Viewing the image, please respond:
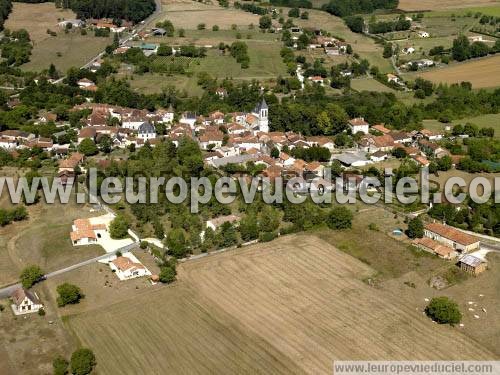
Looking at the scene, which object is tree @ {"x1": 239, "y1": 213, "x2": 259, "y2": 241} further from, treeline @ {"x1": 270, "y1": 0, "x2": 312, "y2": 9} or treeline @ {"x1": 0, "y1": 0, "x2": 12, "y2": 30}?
treeline @ {"x1": 270, "y1": 0, "x2": 312, "y2": 9}

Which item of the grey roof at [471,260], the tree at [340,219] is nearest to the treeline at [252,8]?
the tree at [340,219]

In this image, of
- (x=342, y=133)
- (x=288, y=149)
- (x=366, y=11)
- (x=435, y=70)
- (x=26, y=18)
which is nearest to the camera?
(x=288, y=149)

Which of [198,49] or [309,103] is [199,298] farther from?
[198,49]

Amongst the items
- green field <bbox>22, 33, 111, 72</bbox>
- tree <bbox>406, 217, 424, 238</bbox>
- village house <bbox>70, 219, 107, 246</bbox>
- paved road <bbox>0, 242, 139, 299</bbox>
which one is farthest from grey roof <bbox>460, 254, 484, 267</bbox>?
green field <bbox>22, 33, 111, 72</bbox>

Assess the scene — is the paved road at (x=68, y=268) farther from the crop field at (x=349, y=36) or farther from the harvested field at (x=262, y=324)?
the crop field at (x=349, y=36)

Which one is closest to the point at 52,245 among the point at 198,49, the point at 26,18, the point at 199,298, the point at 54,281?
the point at 54,281

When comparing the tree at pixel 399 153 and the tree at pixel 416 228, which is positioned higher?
the tree at pixel 399 153

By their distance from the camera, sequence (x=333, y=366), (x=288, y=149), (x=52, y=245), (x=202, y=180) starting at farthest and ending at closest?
(x=288, y=149) < (x=202, y=180) < (x=52, y=245) < (x=333, y=366)

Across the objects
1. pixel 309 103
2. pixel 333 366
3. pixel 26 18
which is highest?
pixel 26 18
